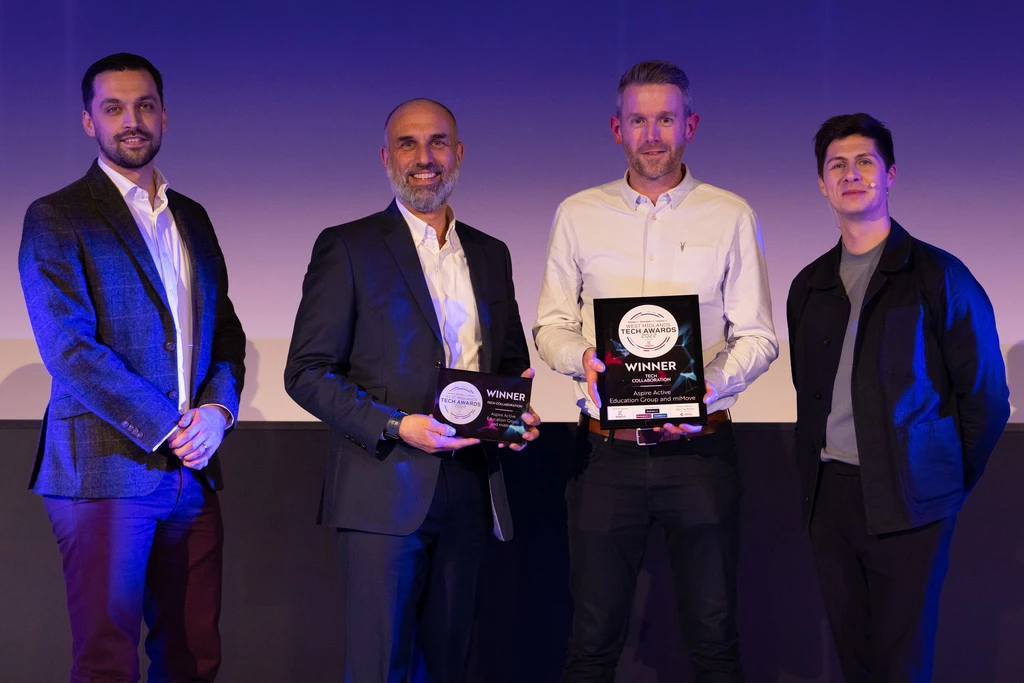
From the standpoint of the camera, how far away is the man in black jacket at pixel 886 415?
2641 millimetres

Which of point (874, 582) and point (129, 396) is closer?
point (129, 396)

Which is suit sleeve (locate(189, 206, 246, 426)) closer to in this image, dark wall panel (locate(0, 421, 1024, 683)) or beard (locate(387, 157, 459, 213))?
beard (locate(387, 157, 459, 213))

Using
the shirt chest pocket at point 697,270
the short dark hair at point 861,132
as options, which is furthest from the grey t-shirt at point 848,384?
the shirt chest pocket at point 697,270

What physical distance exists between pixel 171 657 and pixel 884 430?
2039mm

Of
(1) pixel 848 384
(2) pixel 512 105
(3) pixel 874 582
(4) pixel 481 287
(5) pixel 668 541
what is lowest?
(3) pixel 874 582

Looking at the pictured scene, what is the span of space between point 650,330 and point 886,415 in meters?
0.68

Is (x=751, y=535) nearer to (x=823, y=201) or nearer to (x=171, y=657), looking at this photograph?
(x=823, y=201)

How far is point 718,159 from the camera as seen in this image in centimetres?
383

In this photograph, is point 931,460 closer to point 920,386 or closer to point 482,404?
point 920,386

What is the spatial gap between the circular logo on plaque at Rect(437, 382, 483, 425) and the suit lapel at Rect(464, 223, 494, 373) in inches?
8.5

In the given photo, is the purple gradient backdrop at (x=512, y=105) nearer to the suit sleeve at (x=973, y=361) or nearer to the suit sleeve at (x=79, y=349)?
the suit sleeve at (x=973, y=361)

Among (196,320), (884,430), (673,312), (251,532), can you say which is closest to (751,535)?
(884,430)

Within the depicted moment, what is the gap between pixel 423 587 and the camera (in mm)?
2621

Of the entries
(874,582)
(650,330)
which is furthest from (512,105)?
(874,582)
